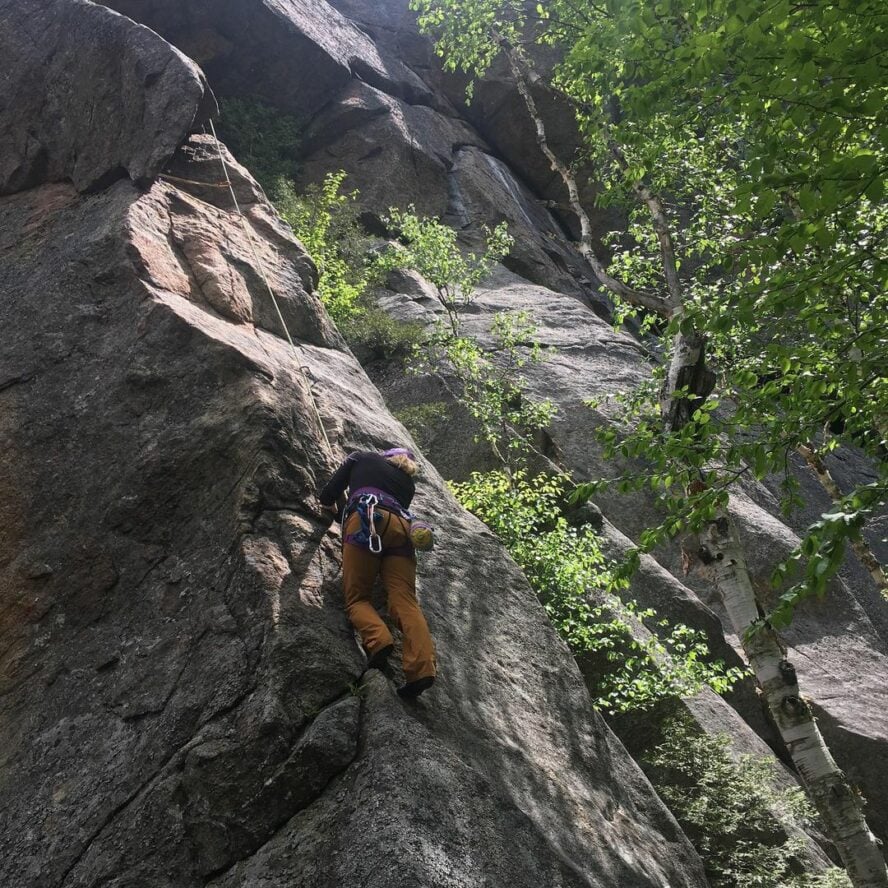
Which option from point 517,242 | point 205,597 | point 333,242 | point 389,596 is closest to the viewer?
point 205,597

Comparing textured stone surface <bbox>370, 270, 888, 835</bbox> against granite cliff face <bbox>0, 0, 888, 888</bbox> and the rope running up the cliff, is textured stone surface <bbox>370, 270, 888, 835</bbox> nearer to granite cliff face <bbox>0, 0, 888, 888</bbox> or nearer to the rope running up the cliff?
granite cliff face <bbox>0, 0, 888, 888</bbox>

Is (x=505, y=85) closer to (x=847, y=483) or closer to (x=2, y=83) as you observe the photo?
(x=847, y=483)

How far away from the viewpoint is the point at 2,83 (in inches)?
416

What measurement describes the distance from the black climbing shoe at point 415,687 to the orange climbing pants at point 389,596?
0.09 ft

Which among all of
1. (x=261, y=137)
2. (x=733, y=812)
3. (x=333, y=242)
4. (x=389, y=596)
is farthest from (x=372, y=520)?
(x=261, y=137)

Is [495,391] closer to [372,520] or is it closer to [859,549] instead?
[859,549]

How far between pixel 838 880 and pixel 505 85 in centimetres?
3186

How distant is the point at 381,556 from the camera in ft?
19.3

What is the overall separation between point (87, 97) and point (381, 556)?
816cm

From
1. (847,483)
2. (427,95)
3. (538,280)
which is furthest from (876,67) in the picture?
(427,95)

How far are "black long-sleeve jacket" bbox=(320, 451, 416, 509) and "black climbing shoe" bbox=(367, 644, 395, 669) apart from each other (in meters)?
1.46

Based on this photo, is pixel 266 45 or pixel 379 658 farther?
pixel 266 45

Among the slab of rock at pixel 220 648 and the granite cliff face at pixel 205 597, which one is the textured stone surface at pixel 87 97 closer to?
the granite cliff face at pixel 205 597

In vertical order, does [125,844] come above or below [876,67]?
below
